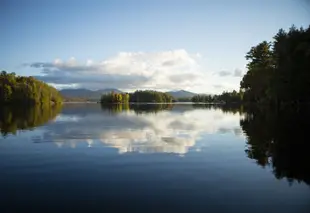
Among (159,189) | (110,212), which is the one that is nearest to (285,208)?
(159,189)

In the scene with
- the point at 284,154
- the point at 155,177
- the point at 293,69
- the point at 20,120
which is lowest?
the point at 155,177

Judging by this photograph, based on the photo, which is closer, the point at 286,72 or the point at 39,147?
the point at 39,147

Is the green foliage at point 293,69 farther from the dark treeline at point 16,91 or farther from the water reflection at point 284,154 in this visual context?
the dark treeline at point 16,91

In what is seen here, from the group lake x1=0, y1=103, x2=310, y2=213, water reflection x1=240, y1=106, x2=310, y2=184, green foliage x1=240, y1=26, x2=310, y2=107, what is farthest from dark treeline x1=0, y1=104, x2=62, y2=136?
green foliage x1=240, y1=26, x2=310, y2=107

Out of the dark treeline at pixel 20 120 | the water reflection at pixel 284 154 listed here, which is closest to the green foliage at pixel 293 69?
the water reflection at pixel 284 154

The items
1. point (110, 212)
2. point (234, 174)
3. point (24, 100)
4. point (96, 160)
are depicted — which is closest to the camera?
point (110, 212)

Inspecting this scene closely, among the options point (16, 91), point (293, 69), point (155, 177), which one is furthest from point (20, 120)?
point (16, 91)

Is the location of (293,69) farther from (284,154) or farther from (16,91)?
(16,91)

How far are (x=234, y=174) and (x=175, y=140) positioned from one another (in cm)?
1196

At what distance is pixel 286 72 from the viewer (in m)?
65.6

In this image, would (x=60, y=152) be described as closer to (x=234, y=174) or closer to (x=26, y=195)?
(x=26, y=195)

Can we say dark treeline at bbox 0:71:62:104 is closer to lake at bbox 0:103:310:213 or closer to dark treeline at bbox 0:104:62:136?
dark treeline at bbox 0:104:62:136

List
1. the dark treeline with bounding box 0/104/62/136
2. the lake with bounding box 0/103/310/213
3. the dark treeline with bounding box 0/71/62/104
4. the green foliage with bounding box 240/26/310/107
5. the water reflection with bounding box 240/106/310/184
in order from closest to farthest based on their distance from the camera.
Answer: the lake with bounding box 0/103/310/213 → the water reflection with bounding box 240/106/310/184 → the dark treeline with bounding box 0/104/62/136 → the green foliage with bounding box 240/26/310/107 → the dark treeline with bounding box 0/71/62/104

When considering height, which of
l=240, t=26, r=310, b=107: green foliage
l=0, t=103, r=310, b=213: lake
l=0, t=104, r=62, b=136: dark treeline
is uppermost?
l=240, t=26, r=310, b=107: green foliage
